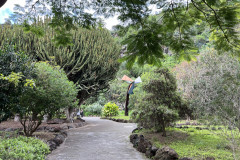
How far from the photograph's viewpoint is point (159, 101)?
280 inches

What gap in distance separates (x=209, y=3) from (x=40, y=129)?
1051 cm

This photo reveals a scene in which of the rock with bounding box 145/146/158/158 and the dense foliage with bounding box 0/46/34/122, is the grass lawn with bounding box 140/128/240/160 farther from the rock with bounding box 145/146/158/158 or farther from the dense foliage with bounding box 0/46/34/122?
the dense foliage with bounding box 0/46/34/122

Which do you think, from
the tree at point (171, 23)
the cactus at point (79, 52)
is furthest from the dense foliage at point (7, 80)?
the cactus at point (79, 52)

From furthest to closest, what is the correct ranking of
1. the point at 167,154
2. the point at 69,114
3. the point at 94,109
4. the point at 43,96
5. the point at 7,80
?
the point at 94,109
the point at 69,114
the point at 43,96
the point at 7,80
the point at 167,154

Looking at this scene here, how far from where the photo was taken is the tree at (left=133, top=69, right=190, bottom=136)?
6.96 m

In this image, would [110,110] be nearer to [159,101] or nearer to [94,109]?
[94,109]

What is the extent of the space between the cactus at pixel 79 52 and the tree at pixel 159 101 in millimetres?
6101

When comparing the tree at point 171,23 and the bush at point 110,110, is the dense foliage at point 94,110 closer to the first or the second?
the bush at point 110,110

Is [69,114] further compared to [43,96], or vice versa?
[69,114]

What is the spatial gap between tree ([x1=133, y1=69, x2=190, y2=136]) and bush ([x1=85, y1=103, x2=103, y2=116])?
21.7 meters

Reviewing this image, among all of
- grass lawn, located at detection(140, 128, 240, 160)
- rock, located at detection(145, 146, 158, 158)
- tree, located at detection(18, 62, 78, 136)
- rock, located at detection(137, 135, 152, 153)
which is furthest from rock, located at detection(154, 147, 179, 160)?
tree, located at detection(18, 62, 78, 136)

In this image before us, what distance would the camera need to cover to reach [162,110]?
21.6 feet

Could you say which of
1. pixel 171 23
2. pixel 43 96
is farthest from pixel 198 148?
pixel 43 96

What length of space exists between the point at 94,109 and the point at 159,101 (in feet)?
75.1
